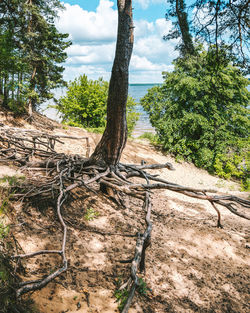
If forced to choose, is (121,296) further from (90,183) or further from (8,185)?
(8,185)

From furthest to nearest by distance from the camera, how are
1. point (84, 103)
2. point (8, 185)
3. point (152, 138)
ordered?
point (84, 103) < point (152, 138) < point (8, 185)

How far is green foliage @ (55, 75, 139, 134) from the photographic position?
65.3 ft

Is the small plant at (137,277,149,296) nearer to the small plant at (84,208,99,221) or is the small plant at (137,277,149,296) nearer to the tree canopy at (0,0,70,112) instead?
the small plant at (84,208,99,221)

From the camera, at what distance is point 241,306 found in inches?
111

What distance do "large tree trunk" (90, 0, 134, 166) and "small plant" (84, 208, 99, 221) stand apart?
1.02 meters

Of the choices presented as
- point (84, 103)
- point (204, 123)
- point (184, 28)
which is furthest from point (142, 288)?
point (84, 103)

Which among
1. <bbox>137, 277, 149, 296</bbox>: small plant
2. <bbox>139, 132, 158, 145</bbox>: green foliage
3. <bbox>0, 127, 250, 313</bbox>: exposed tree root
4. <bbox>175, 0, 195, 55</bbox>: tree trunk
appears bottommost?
<bbox>137, 277, 149, 296</bbox>: small plant

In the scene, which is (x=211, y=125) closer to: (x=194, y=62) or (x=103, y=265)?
(x=194, y=62)

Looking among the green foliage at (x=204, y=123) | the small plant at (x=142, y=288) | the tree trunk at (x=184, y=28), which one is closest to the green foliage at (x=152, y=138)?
the green foliage at (x=204, y=123)

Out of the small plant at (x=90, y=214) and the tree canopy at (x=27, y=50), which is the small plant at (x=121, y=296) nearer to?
the small plant at (x=90, y=214)

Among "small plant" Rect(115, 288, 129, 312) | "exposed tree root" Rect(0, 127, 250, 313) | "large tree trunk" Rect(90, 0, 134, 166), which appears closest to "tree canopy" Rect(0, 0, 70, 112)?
"exposed tree root" Rect(0, 127, 250, 313)

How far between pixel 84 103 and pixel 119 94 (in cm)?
1720

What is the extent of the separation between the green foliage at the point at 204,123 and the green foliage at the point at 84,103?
7.45m

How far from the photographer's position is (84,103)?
20281mm
